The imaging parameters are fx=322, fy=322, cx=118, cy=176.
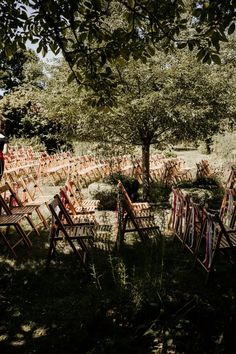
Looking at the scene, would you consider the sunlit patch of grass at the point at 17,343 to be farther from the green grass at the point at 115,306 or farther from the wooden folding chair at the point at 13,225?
the wooden folding chair at the point at 13,225

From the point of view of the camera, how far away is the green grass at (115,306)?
3125 millimetres

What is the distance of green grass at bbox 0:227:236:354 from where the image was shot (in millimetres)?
3125

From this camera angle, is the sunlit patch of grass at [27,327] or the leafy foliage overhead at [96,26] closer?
the leafy foliage overhead at [96,26]

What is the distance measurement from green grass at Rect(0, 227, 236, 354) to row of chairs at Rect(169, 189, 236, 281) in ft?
0.88

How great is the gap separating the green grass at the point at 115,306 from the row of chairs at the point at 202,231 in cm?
27

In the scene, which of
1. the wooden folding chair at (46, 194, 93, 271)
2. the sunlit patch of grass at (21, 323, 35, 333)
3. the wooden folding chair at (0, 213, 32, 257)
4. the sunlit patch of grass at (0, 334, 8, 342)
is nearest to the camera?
the sunlit patch of grass at (0, 334, 8, 342)

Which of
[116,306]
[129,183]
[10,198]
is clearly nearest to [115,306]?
[116,306]

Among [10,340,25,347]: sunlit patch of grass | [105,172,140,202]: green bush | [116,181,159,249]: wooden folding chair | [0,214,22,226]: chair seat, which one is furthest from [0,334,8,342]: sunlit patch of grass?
[105,172,140,202]: green bush

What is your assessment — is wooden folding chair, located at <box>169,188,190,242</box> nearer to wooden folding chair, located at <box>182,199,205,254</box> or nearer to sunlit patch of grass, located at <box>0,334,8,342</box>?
wooden folding chair, located at <box>182,199,205,254</box>

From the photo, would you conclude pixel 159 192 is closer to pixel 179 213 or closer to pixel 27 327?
pixel 179 213

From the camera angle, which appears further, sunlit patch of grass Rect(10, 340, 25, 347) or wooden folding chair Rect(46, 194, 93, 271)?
wooden folding chair Rect(46, 194, 93, 271)

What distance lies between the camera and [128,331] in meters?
3.36

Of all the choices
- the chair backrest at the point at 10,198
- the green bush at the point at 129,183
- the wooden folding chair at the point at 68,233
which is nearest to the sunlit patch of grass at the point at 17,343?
the wooden folding chair at the point at 68,233

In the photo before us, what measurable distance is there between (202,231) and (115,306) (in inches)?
83.8
